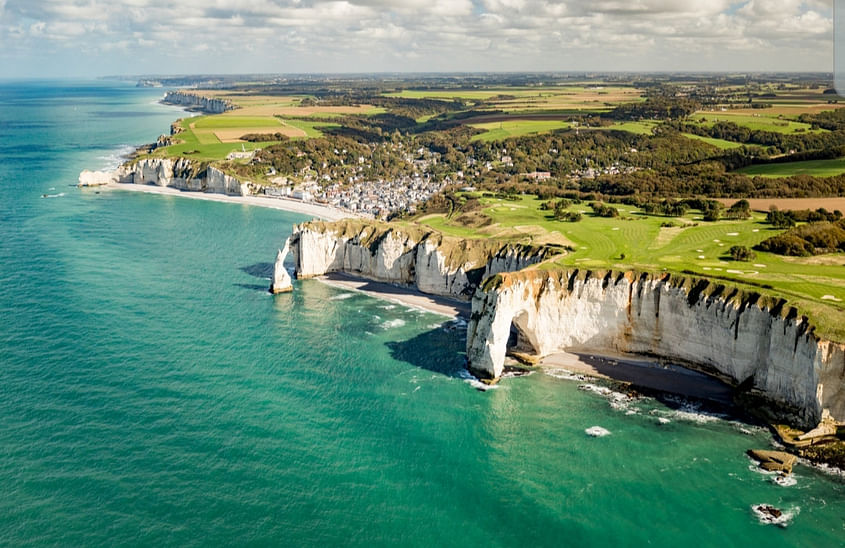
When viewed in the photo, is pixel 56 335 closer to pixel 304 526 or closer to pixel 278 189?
pixel 304 526

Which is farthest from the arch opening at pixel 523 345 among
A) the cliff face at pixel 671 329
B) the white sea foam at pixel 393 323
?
the white sea foam at pixel 393 323

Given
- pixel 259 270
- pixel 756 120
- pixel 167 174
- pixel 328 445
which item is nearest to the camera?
pixel 328 445

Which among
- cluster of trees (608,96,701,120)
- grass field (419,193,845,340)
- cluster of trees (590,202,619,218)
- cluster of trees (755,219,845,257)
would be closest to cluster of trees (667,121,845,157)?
cluster of trees (608,96,701,120)

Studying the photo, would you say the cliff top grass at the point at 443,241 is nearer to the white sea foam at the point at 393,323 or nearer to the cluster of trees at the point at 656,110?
the white sea foam at the point at 393,323

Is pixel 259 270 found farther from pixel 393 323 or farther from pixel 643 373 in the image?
pixel 643 373

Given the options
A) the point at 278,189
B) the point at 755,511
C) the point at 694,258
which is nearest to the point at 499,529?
the point at 755,511

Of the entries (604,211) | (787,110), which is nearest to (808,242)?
(604,211)
